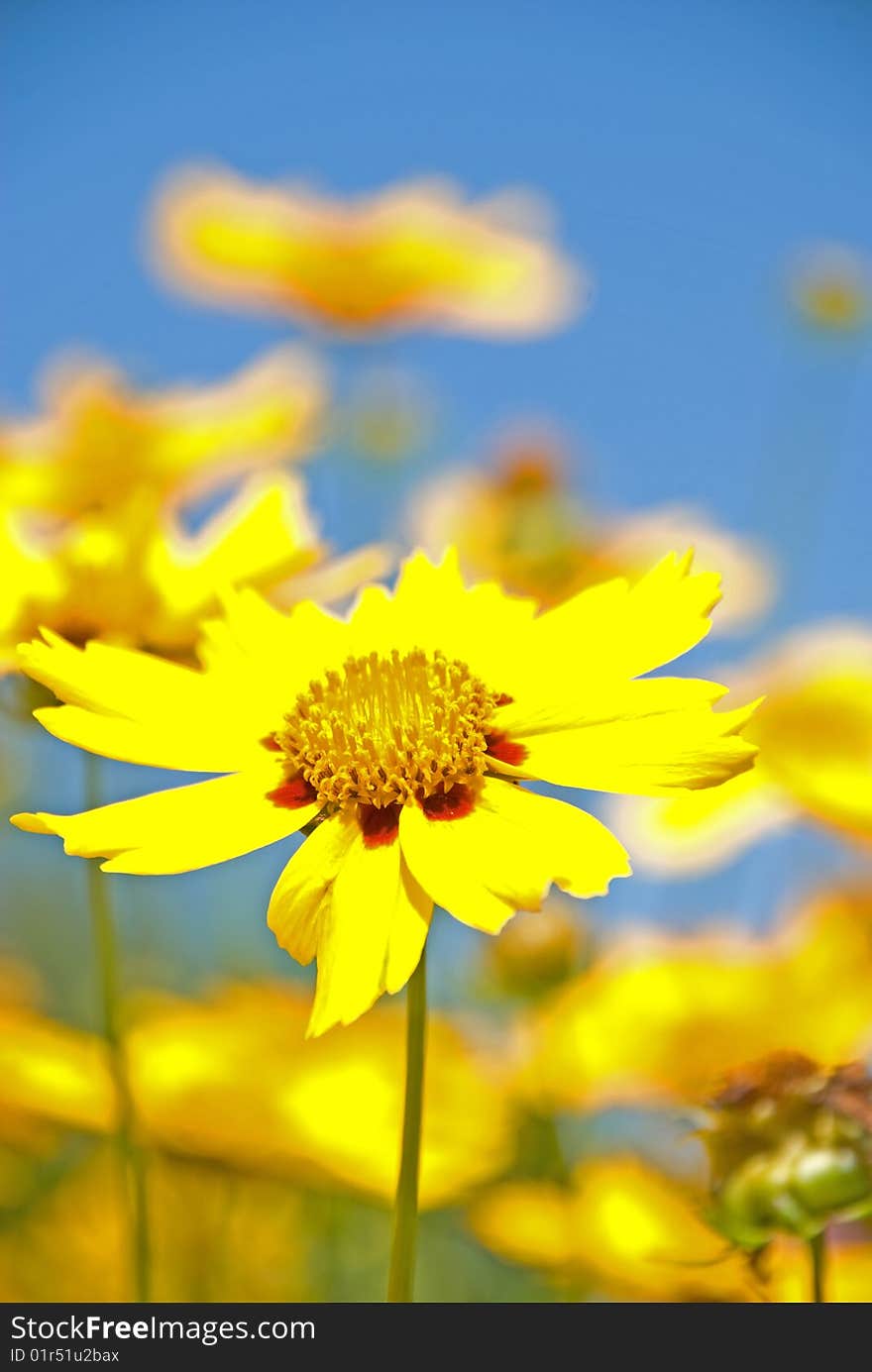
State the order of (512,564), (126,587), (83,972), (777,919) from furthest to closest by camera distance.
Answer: (83,972), (512,564), (777,919), (126,587)

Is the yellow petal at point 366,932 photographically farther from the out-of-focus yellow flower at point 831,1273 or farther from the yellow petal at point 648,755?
Result: the out-of-focus yellow flower at point 831,1273

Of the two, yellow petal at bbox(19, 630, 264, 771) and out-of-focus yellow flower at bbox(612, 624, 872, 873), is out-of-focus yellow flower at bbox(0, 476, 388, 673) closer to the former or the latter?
yellow petal at bbox(19, 630, 264, 771)

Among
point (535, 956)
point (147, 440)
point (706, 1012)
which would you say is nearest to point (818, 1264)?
point (706, 1012)

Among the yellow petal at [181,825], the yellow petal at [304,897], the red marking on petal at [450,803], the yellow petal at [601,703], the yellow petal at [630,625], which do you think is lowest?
the yellow petal at [304,897]

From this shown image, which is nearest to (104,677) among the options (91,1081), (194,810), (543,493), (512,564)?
(194,810)

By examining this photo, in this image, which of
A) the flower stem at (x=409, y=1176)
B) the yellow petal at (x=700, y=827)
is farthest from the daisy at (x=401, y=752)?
the yellow petal at (x=700, y=827)

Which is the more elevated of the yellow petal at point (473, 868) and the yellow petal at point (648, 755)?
the yellow petal at point (648, 755)

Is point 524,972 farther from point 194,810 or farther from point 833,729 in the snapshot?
point 194,810
